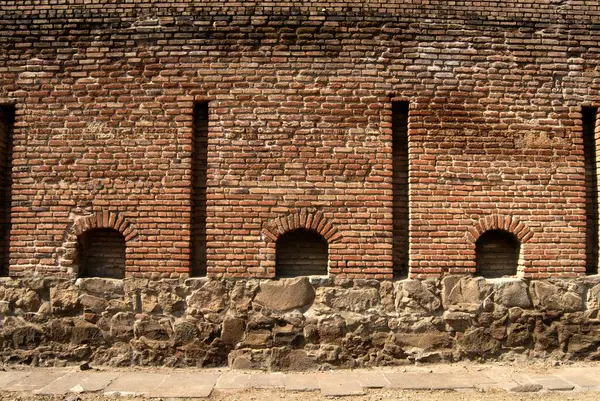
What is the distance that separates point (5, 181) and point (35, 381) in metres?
2.51

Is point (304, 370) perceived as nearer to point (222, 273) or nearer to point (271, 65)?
point (222, 273)

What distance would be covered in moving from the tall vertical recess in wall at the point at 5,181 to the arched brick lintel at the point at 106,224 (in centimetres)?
101

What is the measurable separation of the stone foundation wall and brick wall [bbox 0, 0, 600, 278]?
25 cm

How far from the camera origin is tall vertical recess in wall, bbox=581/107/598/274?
→ 19.6 ft

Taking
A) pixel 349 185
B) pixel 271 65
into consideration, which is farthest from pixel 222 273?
pixel 271 65

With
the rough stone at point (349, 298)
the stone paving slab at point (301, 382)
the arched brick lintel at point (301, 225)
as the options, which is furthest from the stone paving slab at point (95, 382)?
the rough stone at point (349, 298)

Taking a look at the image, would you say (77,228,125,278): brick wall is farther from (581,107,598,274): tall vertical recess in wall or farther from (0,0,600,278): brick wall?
(581,107,598,274): tall vertical recess in wall

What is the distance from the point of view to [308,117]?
18.7 ft

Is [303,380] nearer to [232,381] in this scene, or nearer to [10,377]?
[232,381]

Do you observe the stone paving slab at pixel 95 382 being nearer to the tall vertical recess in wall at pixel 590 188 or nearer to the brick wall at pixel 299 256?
the brick wall at pixel 299 256

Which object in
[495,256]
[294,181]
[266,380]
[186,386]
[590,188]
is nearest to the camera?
[186,386]

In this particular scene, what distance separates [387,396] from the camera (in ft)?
15.6

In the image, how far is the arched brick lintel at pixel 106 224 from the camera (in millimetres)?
5605

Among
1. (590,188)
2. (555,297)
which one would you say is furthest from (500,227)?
(590,188)
